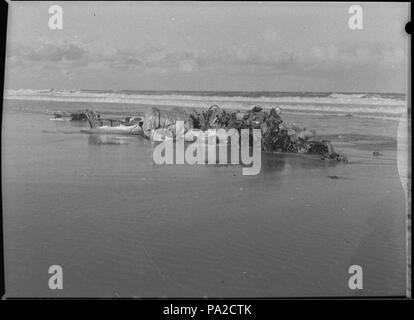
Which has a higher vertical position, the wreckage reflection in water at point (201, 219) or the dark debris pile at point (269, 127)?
the dark debris pile at point (269, 127)

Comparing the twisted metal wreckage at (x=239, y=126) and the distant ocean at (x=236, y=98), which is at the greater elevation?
the distant ocean at (x=236, y=98)

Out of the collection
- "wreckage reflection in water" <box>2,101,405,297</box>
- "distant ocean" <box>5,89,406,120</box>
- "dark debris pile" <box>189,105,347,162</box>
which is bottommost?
"wreckage reflection in water" <box>2,101,405,297</box>

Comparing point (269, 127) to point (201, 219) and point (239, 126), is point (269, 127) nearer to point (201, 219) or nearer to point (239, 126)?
point (239, 126)

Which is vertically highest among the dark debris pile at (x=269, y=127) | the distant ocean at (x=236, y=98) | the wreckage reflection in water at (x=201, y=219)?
the distant ocean at (x=236, y=98)

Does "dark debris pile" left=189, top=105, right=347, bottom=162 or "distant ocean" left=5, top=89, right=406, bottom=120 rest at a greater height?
"distant ocean" left=5, top=89, right=406, bottom=120

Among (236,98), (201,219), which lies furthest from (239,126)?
(201,219)
